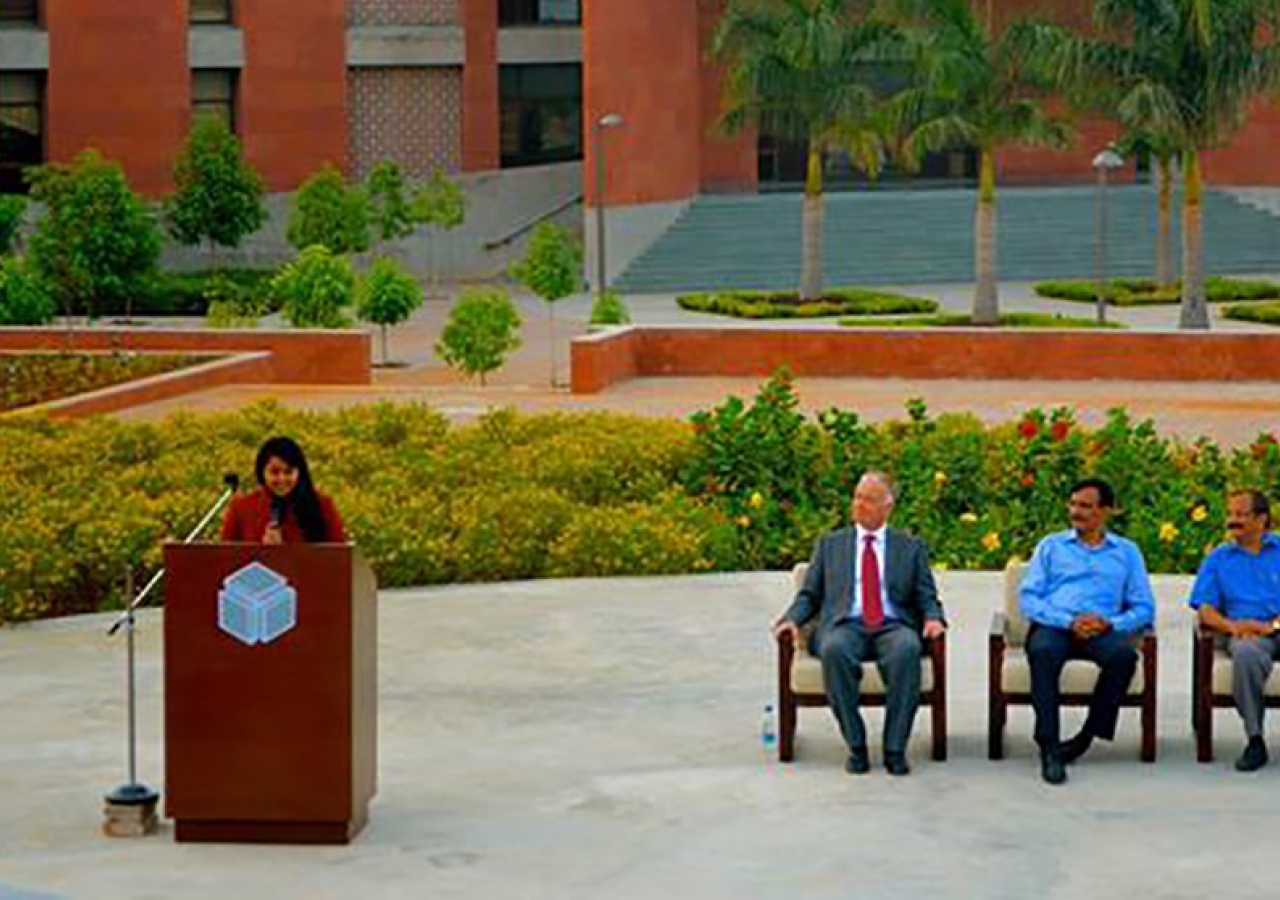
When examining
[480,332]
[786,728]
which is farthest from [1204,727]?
[480,332]

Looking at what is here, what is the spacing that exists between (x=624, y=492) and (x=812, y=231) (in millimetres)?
37110

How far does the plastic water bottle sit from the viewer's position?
15028mm

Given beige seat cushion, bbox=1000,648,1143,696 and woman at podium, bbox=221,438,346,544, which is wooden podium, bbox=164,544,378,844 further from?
beige seat cushion, bbox=1000,648,1143,696

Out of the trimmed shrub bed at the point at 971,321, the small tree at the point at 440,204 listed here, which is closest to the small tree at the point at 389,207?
the small tree at the point at 440,204

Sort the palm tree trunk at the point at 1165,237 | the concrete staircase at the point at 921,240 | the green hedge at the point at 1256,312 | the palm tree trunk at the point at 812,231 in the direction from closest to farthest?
the green hedge at the point at 1256,312 → the palm tree trunk at the point at 1165,237 → the palm tree trunk at the point at 812,231 → the concrete staircase at the point at 921,240

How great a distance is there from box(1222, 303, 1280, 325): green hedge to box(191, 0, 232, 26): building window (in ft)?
72.7

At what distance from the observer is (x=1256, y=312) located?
178 feet

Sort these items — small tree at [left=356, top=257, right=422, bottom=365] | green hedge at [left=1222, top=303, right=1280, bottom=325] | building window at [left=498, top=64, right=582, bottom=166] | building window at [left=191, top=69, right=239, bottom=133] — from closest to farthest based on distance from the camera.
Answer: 1. small tree at [left=356, top=257, right=422, bottom=365]
2. green hedge at [left=1222, top=303, right=1280, bottom=325]
3. building window at [left=191, top=69, right=239, bottom=133]
4. building window at [left=498, top=64, right=582, bottom=166]

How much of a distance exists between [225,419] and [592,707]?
897 cm

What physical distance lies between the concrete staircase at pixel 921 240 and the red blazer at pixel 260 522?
49.0 meters

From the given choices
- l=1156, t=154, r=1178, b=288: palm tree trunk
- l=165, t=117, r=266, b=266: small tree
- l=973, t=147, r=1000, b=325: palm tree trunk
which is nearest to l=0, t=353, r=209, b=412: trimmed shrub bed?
l=973, t=147, r=1000, b=325: palm tree trunk

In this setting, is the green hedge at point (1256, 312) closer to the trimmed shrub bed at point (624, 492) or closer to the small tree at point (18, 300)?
the small tree at point (18, 300)

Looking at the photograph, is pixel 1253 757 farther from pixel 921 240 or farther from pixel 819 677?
pixel 921 240

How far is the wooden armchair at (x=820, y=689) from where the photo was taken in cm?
1452
